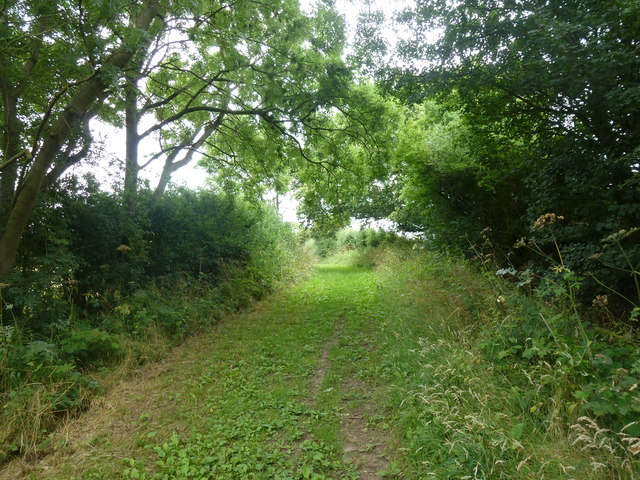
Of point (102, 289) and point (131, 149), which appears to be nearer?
point (102, 289)

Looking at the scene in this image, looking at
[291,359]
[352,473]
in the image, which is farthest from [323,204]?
[352,473]

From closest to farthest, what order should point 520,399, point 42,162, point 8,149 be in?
point 520,399 < point 42,162 < point 8,149

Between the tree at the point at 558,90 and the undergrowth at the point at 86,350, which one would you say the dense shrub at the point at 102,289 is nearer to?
the undergrowth at the point at 86,350

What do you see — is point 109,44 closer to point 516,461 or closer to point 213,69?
point 213,69

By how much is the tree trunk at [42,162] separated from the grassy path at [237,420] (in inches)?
109

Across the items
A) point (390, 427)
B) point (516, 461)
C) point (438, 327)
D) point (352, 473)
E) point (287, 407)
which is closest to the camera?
point (516, 461)

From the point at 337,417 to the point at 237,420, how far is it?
3.68ft

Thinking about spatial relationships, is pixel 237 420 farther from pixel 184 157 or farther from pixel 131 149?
pixel 184 157

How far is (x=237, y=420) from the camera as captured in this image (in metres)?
3.86

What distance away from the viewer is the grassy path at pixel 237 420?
3.12 m

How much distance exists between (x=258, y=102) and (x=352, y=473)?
31.1ft

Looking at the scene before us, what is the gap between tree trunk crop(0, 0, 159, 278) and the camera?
522 cm

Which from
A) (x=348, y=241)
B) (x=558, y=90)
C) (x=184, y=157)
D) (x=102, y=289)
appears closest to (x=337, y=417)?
(x=558, y=90)

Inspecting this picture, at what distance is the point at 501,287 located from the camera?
5.12 m
